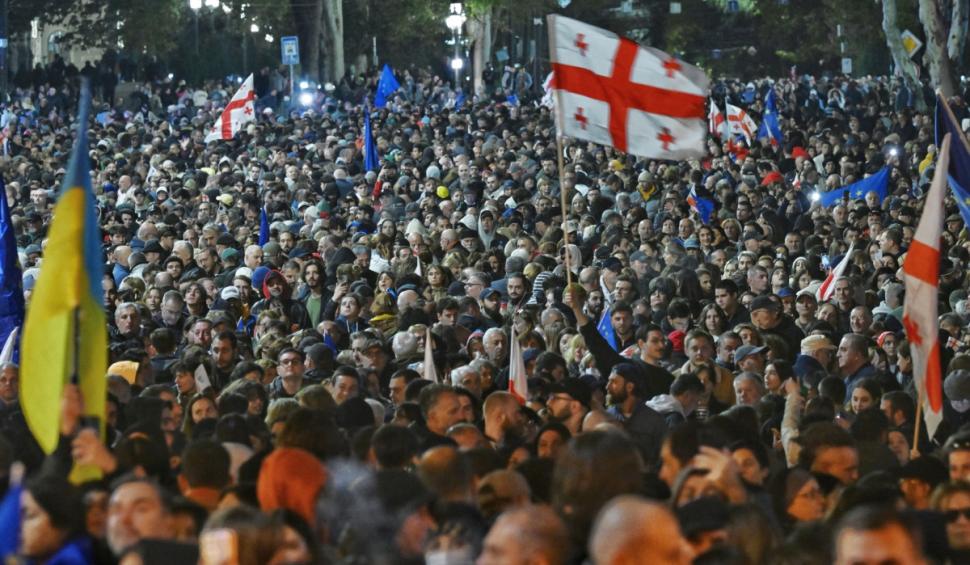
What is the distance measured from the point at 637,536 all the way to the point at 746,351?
23.2 ft

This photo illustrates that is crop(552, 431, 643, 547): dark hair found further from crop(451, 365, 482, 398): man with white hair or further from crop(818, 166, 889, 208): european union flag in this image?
crop(818, 166, 889, 208): european union flag

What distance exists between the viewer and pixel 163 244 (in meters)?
19.3

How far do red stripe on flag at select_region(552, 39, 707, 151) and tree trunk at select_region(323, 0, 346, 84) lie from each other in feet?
135

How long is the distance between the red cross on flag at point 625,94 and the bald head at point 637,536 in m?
7.12

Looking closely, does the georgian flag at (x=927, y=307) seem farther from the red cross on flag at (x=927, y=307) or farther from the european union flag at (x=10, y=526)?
the european union flag at (x=10, y=526)

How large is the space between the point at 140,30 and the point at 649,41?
3501 centimetres

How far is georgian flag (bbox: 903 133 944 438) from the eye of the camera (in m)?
8.80

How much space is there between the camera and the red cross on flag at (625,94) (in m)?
11.9

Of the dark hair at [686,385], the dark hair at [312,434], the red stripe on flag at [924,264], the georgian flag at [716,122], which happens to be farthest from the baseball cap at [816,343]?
the georgian flag at [716,122]

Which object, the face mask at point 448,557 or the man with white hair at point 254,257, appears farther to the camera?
the man with white hair at point 254,257

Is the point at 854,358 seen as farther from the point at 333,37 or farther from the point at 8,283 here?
the point at 333,37

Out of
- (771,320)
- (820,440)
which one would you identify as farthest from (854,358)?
(820,440)

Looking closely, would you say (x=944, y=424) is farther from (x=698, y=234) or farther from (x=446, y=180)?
(x=446, y=180)

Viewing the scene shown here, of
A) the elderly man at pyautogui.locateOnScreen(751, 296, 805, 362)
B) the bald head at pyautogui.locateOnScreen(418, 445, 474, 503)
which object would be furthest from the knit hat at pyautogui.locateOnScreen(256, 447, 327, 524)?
the elderly man at pyautogui.locateOnScreen(751, 296, 805, 362)
